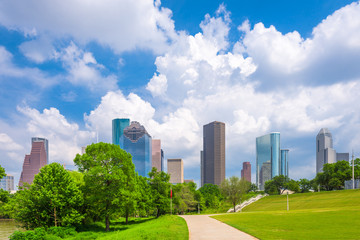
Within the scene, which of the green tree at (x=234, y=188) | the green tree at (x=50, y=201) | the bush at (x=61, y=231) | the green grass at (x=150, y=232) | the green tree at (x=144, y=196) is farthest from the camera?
the green tree at (x=234, y=188)

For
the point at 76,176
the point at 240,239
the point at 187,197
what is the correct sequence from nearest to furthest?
the point at 240,239, the point at 76,176, the point at 187,197

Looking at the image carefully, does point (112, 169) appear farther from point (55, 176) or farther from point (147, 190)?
point (147, 190)

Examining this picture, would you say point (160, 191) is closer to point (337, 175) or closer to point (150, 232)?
point (150, 232)

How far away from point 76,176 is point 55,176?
26.6 feet

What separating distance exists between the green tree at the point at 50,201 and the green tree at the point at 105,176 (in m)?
2.66

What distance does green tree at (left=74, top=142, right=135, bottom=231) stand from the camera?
1534 inches

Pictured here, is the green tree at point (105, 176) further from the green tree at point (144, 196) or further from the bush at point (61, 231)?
the green tree at point (144, 196)

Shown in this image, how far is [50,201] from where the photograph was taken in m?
38.7

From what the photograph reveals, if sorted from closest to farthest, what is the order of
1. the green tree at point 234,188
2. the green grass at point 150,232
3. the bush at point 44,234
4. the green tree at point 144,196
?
1. the green grass at point 150,232
2. the bush at point 44,234
3. the green tree at point 144,196
4. the green tree at point 234,188

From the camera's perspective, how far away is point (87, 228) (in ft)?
143

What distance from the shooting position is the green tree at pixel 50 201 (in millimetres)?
38312

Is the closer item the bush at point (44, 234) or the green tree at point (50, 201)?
the bush at point (44, 234)

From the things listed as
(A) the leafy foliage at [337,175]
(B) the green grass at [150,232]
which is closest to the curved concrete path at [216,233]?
(B) the green grass at [150,232]

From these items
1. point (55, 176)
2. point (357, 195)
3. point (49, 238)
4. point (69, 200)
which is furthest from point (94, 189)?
point (357, 195)
